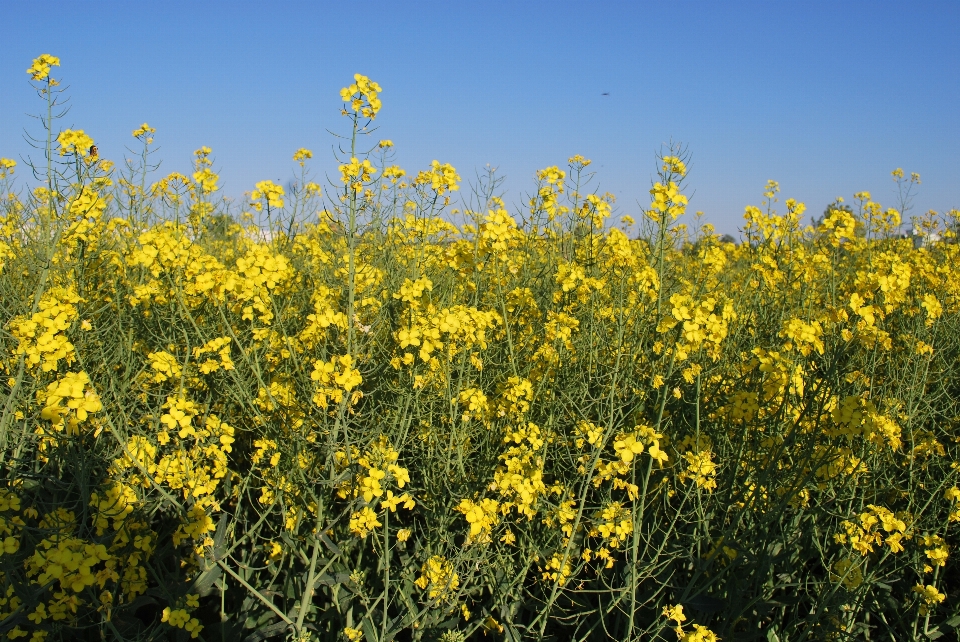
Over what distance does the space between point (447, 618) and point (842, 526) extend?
64.4 inches

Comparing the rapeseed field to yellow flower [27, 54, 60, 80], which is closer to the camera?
the rapeseed field

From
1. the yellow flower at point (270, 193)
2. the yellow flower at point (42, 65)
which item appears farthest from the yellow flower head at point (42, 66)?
the yellow flower at point (270, 193)

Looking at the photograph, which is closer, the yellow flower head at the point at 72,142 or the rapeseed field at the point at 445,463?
the rapeseed field at the point at 445,463

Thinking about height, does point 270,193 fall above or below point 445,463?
above

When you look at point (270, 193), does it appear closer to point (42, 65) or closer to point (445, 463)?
point (42, 65)

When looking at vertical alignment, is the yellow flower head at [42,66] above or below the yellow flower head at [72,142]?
above

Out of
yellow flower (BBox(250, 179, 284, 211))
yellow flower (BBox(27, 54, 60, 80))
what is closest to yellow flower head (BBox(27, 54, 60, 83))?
yellow flower (BBox(27, 54, 60, 80))

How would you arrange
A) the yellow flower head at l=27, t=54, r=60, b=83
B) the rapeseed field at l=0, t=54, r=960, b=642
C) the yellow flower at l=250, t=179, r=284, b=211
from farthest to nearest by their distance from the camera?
1. the yellow flower at l=250, t=179, r=284, b=211
2. the yellow flower head at l=27, t=54, r=60, b=83
3. the rapeseed field at l=0, t=54, r=960, b=642

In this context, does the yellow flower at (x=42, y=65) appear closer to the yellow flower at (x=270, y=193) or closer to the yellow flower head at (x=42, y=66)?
the yellow flower head at (x=42, y=66)

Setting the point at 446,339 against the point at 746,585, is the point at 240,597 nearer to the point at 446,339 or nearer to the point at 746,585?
the point at 446,339

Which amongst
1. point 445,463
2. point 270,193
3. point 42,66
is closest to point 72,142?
point 42,66

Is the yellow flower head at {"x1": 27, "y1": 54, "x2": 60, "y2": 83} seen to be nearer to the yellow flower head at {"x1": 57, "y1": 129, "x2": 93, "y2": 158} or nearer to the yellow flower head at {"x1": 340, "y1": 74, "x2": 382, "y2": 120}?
the yellow flower head at {"x1": 57, "y1": 129, "x2": 93, "y2": 158}

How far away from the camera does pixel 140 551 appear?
2.29 meters

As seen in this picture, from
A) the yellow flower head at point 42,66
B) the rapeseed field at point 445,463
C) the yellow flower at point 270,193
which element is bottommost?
the rapeseed field at point 445,463
